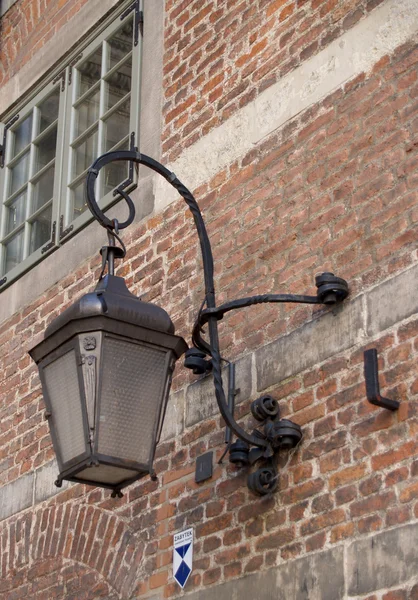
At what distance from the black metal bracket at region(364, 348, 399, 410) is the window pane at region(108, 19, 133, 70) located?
3.66 metres

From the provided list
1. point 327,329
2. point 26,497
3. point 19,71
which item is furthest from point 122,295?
point 19,71

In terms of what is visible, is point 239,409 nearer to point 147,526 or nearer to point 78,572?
point 147,526

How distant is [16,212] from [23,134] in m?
0.63

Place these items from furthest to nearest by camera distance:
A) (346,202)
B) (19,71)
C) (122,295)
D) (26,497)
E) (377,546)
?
(19,71) < (26,497) < (346,202) < (122,295) < (377,546)

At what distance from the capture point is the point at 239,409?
545 centimetres

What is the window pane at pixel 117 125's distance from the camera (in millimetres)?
7469

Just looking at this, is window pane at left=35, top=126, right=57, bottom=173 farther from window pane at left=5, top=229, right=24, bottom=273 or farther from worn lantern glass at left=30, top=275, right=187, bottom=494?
worn lantern glass at left=30, top=275, right=187, bottom=494

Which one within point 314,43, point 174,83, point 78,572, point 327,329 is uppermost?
point 174,83

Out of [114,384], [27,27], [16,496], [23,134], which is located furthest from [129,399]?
[27,27]

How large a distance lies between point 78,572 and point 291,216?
211cm

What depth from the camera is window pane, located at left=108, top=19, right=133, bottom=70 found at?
7746 millimetres

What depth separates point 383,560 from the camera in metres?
4.41

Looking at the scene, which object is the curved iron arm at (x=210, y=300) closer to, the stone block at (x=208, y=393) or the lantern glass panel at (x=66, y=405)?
the stone block at (x=208, y=393)

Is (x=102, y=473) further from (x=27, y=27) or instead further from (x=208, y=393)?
(x=27, y=27)
